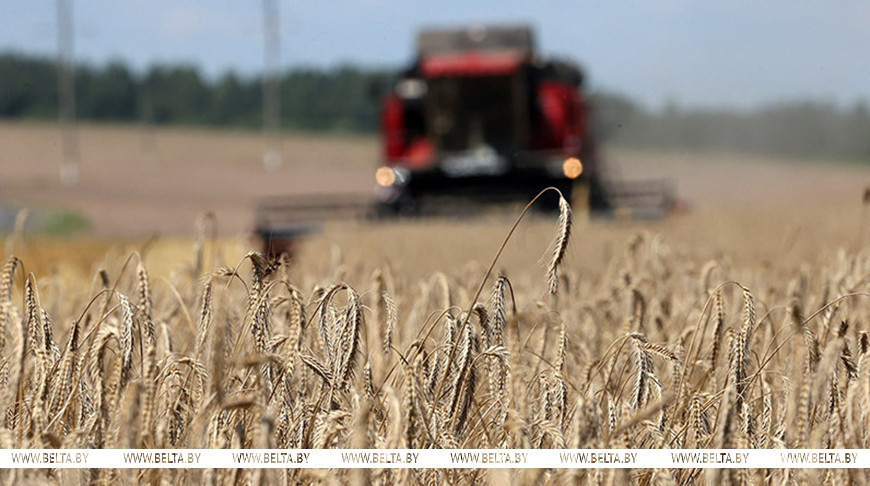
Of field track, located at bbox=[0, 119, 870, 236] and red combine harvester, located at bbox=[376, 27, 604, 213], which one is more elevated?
red combine harvester, located at bbox=[376, 27, 604, 213]

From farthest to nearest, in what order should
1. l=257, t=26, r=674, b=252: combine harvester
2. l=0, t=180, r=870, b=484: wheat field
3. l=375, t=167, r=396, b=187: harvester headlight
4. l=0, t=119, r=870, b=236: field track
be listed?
1. l=0, t=119, r=870, b=236: field track
2. l=375, t=167, r=396, b=187: harvester headlight
3. l=257, t=26, r=674, b=252: combine harvester
4. l=0, t=180, r=870, b=484: wheat field

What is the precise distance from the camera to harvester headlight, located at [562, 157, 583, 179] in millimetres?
15180

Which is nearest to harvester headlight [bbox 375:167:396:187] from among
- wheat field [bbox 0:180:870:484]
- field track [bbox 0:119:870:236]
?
wheat field [bbox 0:180:870:484]

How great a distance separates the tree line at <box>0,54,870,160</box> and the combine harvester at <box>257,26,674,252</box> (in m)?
39.7

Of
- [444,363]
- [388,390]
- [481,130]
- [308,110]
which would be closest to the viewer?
[388,390]

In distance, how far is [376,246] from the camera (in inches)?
363

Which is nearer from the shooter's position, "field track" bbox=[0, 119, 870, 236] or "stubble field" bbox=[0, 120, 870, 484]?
"stubble field" bbox=[0, 120, 870, 484]

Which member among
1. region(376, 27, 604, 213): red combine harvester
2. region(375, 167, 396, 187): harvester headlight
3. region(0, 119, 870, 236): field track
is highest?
region(376, 27, 604, 213): red combine harvester

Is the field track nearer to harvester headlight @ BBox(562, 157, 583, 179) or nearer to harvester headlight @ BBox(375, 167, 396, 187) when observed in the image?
harvester headlight @ BBox(375, 167, 396, 187)

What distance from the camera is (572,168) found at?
15211 mm

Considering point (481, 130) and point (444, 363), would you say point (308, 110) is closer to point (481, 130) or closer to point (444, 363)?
point (481, 130)

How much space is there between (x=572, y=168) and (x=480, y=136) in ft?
4.92

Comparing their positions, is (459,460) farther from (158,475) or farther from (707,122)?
(707,122)

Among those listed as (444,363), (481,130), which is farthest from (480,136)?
(444,363)
